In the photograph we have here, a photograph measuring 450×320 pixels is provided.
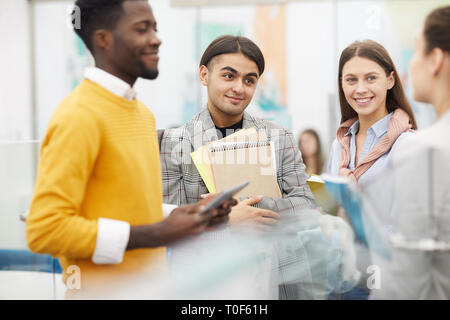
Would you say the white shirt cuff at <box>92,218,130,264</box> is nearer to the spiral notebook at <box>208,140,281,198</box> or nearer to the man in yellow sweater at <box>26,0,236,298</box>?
the man in yellow sweater at <box>26,0,236,298</box>

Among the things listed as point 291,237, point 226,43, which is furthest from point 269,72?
point 291,237

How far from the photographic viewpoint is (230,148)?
168 cm

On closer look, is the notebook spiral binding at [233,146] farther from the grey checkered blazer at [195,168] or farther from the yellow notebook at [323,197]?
the yellow notebook at [323,197]

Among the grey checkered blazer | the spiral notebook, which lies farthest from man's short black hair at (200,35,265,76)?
the spiral notebook

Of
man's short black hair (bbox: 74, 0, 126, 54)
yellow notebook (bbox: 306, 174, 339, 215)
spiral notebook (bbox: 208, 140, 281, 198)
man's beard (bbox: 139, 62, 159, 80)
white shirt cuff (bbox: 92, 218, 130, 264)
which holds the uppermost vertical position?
man's short black hair (bbox: 74, 0, 126, 54)

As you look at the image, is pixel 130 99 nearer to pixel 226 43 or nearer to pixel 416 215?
pixel 226 43

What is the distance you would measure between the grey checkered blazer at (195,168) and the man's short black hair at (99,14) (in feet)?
1.95

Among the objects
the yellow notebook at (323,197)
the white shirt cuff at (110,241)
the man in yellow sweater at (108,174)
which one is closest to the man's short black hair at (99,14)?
the man in yellow sweater at (108,174)

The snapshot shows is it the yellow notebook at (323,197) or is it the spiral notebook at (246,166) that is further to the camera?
the spiral notebook at (246,166)

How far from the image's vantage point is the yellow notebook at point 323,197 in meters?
1.41

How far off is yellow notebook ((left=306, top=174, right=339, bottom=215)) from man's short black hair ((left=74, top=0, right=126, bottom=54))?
31.5 inches

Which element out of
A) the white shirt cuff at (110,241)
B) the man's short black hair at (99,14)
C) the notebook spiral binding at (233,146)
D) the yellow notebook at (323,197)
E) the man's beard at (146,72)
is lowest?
the white shirt cuff at (110,241)

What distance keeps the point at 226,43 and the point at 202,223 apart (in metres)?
0.87

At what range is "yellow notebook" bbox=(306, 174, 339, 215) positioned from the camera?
1.41 metres
